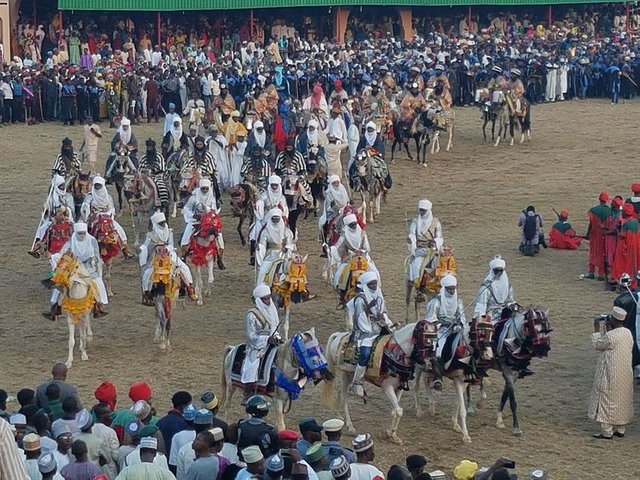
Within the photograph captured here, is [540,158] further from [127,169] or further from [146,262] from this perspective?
[146,262]

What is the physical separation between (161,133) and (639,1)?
22227 mm

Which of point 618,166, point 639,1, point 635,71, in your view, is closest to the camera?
point 618,166

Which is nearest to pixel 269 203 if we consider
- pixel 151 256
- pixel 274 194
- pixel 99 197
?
pixel 274 194

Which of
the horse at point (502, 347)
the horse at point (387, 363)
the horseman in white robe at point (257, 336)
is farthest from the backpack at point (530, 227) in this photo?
the horse at point (387, 363)

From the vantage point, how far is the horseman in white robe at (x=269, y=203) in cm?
2066

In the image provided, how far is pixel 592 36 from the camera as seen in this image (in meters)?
44.6

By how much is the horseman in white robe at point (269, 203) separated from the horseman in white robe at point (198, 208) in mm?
482

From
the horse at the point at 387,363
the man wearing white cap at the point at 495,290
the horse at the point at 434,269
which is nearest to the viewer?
the horse at the point at 387,363

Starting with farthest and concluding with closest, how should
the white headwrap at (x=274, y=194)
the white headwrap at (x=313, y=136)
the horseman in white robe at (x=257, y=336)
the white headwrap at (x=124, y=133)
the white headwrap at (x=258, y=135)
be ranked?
1. the white headwrap at (x=258, y=135)
2. the white headwrap at (x=313, y=136)
3. the white headwrap at (x=124, y=133)
4. the white headwrap at (x=274, y=194)
5. the horseman in white robe at (x=257, y=336)

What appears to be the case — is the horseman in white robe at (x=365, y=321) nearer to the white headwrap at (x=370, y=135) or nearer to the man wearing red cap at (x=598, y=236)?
the man wearing red cap at (x=598, y=236)

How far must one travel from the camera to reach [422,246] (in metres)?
19.1

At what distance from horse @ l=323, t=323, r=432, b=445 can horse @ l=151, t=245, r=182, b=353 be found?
315 cm

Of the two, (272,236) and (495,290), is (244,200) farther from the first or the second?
(495,290)

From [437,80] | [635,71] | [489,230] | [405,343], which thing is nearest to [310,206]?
[489,230]
